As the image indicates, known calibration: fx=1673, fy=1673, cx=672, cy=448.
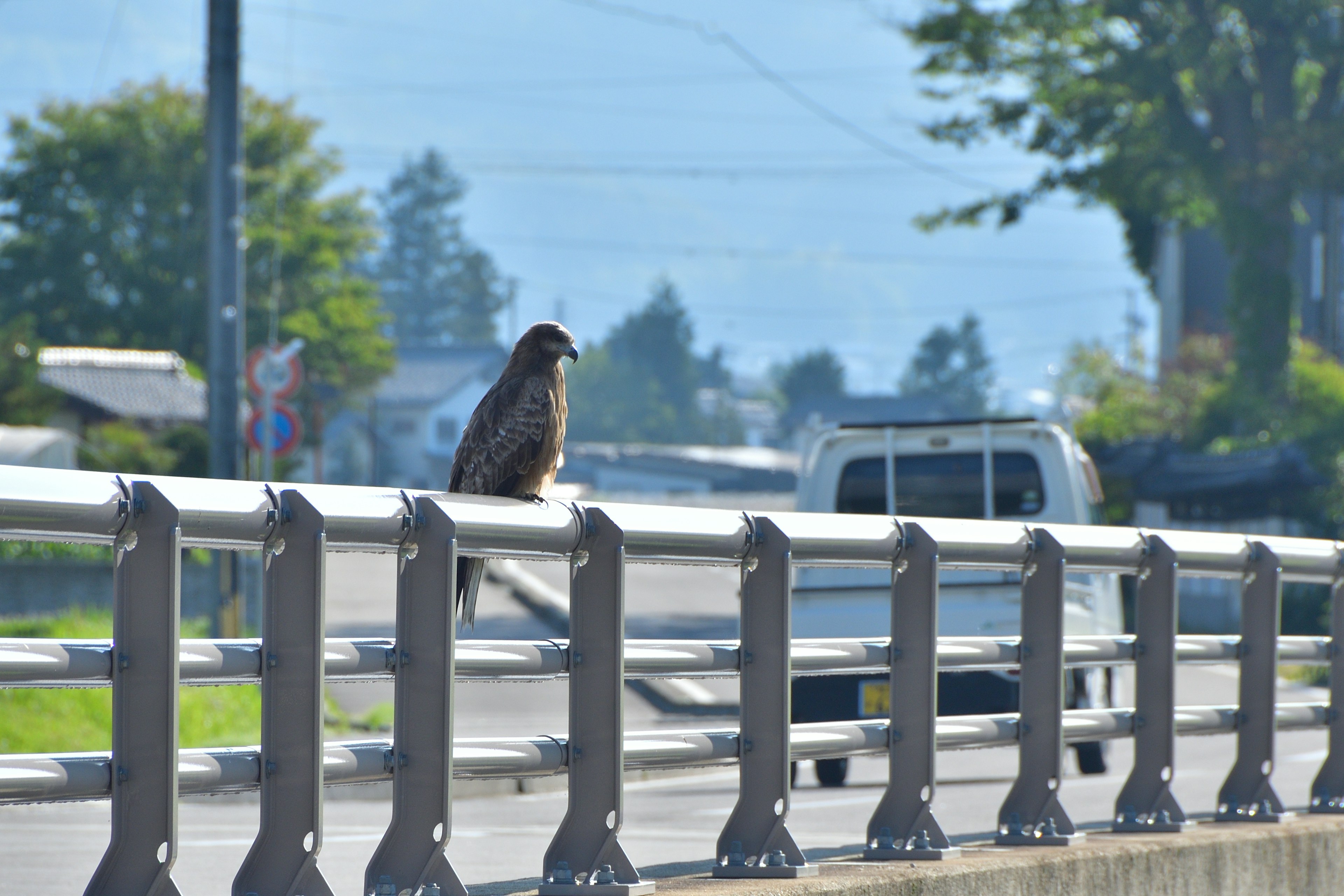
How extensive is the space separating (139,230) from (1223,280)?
30.2 m

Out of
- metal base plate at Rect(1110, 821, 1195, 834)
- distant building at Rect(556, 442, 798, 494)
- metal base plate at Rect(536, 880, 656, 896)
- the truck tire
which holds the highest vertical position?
metal base plate at Rect(536, 880, 656, 896)

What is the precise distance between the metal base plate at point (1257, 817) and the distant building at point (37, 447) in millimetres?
22391

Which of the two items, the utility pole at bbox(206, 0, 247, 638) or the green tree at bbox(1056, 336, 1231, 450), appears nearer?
the utility pole at bbox(206, 0, 247, 638)

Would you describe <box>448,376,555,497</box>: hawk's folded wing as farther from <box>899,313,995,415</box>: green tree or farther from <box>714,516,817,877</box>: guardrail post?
<box>899,313,995,415</box>: green tree

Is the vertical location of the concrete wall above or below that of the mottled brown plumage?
below

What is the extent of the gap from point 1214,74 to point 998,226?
4.98 meters

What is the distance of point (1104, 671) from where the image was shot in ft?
33.9

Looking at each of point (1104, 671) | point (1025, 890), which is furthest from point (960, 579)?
point (1025, 890)

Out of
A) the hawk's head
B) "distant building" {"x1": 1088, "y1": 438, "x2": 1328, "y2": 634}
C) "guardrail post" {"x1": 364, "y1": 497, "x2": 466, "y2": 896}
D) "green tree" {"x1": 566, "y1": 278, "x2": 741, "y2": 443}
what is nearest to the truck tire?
the hawk's head

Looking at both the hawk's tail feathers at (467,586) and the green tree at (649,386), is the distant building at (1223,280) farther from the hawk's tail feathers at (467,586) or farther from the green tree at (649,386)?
the green tree at (649,386)

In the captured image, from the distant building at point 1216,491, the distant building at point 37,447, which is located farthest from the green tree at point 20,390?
the distant building at point 1216,491

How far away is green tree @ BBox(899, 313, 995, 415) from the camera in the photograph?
5138 inches

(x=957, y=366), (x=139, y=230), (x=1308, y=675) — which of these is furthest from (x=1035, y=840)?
(x=957, y=366)

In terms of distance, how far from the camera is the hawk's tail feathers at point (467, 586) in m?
4.09
